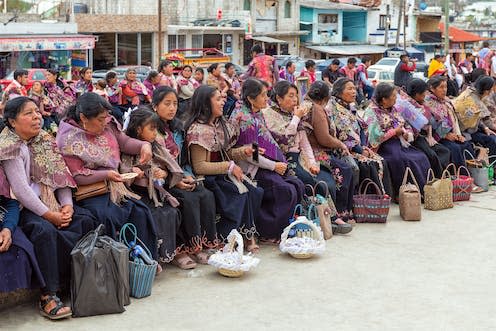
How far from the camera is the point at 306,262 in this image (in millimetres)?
5719

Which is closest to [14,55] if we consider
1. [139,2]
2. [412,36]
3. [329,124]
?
[139,2]

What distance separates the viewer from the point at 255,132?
245 inches

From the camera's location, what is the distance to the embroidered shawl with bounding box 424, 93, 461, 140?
8344 mm

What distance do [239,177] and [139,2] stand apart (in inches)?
1250

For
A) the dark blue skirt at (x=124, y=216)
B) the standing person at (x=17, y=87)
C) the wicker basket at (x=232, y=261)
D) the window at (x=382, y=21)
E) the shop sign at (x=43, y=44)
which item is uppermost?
the window at (x=382, y=21)

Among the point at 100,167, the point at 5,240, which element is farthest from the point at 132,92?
the point at 5,240

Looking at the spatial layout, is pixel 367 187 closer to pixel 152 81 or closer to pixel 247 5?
pixel 152 81

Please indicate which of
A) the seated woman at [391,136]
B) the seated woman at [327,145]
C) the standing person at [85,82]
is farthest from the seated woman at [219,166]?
the standing person at [85,82]

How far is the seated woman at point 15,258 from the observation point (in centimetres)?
425

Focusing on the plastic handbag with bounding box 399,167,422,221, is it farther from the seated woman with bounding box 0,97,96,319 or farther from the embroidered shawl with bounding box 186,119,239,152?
the seated woman with bounding box 0,97,96,319

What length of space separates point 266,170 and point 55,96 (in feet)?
20.3

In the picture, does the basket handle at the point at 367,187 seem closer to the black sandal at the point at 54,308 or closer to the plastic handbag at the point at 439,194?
the plastic handbag at the point at 439,194

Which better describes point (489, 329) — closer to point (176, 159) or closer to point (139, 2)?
point (176, 159)

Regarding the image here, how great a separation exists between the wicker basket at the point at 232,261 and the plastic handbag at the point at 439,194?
279 centimetres
